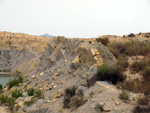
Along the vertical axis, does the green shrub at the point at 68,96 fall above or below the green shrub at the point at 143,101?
below

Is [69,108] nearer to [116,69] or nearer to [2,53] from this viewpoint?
[116,69]

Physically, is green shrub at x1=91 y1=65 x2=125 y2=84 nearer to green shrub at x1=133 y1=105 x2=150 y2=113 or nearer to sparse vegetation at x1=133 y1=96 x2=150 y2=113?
sparse vegetation at x1=133 y1=96 x2=150 y2=113

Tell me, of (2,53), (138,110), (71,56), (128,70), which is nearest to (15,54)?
(2,53)

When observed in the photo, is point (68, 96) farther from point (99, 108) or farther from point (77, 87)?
point (99, 108)

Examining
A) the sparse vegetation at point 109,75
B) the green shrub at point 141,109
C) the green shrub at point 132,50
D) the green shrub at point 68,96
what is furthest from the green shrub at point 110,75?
the green shrub at point 132,50

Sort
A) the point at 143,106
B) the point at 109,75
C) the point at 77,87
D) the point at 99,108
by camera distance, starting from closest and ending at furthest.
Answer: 1. the point at 143,106
2. the point at 99,108
3. the point at 109,75
4. the point at 77,87

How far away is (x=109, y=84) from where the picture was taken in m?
6.77

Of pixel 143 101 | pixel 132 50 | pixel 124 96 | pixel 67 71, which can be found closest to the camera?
pixel 143 101

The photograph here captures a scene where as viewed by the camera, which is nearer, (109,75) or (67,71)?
(109,75)

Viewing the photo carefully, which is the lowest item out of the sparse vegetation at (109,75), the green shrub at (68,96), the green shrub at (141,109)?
the green shrub at (68,96)

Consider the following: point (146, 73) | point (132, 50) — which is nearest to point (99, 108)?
point (146, 73)

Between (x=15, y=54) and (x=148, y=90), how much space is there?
40.7 meters

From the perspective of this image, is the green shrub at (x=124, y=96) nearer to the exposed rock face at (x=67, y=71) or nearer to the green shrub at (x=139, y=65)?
the exposed rock face at (x=67, y=71)

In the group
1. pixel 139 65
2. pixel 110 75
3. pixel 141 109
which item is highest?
pixel 139 65
